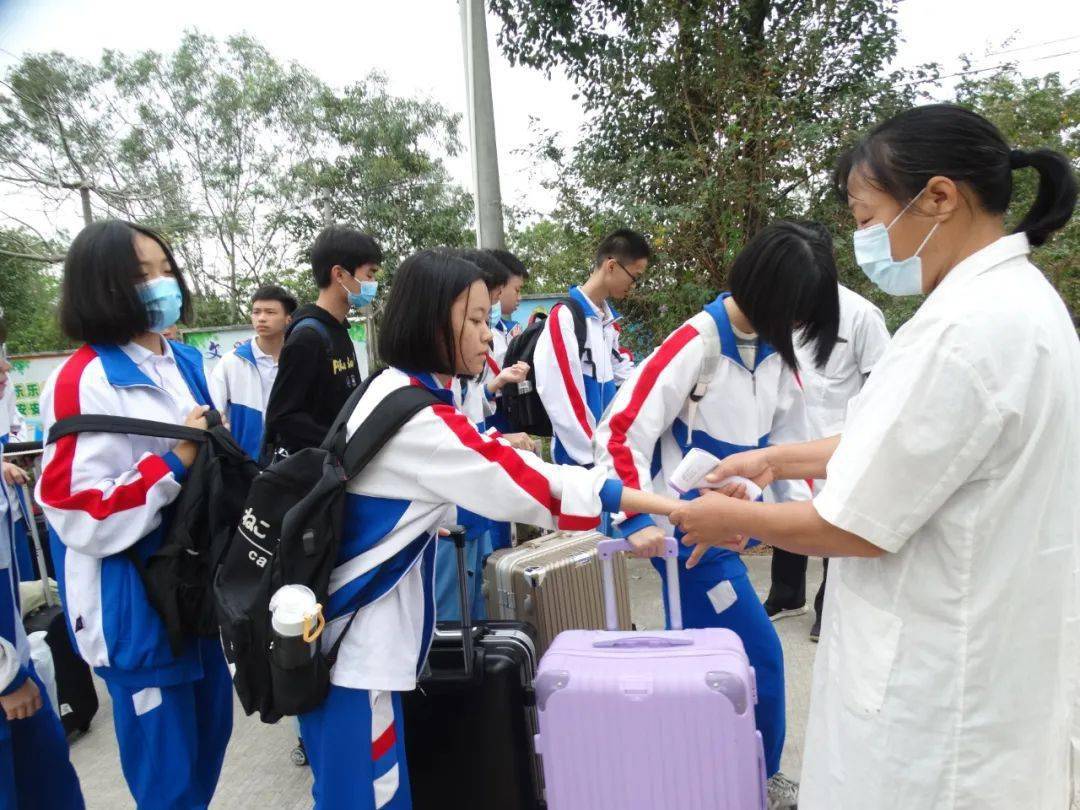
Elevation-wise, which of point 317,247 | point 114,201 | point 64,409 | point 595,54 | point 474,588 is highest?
point 114,201

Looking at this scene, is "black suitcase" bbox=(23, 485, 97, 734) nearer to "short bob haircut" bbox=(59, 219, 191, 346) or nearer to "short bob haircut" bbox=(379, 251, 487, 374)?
"short bob haircut" bbox=(59, 219, 191, 346)

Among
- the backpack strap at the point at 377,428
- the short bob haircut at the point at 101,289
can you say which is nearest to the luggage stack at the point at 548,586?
the backpack strap at the point at 377,428

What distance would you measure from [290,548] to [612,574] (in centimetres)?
83

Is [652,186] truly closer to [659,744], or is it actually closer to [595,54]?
[595,54]

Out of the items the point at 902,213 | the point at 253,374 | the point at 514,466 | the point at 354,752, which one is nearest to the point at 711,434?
the point at 514,466

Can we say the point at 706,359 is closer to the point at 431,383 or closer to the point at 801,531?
the point at 431,383

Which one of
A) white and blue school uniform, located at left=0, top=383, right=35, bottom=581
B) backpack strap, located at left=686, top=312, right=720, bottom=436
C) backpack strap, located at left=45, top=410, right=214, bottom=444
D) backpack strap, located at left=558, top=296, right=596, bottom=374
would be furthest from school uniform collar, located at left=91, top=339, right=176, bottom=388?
backpack strap, located at left=558, top=296, right=596, bottom=374

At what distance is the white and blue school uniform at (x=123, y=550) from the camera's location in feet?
6.06

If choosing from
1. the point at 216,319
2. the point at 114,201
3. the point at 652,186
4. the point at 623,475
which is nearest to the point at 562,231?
the point at 652,186

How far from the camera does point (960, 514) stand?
1178 millimetres

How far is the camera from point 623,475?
218cm

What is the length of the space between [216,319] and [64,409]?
65.8ft

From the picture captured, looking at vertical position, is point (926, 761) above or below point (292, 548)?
below

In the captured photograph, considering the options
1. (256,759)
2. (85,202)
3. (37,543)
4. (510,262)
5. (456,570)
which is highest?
(85,202)
